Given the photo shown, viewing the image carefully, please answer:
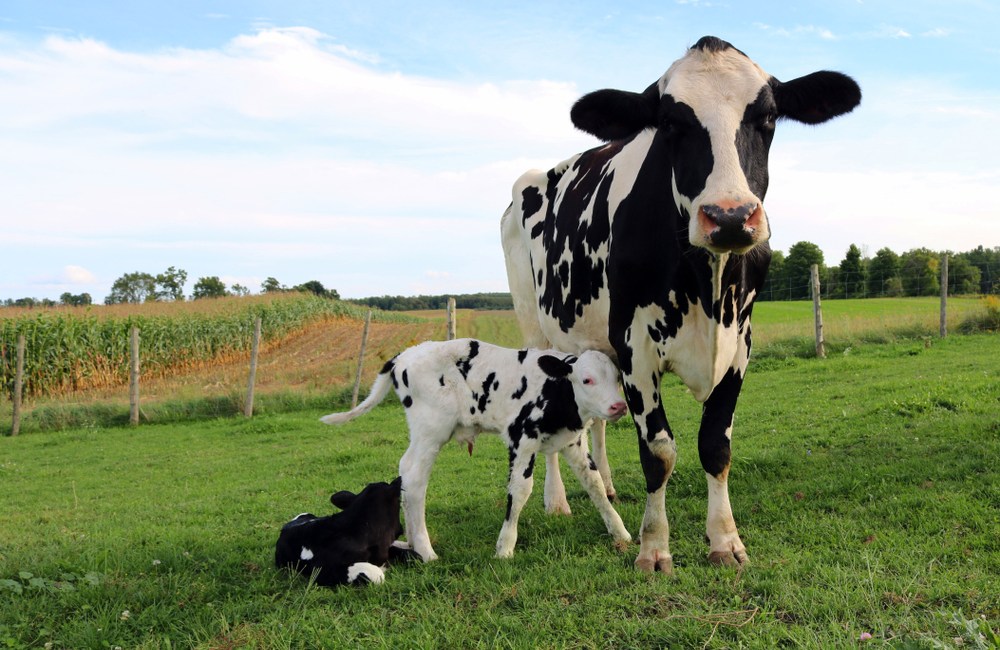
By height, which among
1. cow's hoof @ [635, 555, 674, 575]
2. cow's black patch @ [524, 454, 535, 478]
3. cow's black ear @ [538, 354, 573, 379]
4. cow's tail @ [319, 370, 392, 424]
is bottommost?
cow's hoof @ [635, 555, 674, 575]

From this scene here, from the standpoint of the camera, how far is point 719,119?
4.21 meters

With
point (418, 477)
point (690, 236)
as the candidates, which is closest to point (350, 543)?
point (418, 477)

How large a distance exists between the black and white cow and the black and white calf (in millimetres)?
455

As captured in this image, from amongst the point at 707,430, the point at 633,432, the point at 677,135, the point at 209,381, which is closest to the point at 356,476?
the point at 633,432

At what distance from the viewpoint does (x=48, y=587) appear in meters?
5.09

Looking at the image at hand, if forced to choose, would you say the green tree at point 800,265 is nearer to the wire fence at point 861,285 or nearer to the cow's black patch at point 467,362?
the wire fence at point 861,285

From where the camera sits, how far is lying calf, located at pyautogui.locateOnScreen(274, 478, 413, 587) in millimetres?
5125

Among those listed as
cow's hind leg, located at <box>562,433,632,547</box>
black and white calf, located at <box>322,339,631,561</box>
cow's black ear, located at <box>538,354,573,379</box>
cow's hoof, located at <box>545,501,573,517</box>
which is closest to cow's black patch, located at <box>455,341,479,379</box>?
black and white calf, located at <box>322,339,631,561</box>

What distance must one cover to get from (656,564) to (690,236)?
2.18m

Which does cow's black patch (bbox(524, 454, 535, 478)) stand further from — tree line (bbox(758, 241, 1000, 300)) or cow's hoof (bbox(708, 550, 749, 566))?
tree line (bbox(758, 241, 1000, 300))

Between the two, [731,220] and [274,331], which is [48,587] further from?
[274,331]

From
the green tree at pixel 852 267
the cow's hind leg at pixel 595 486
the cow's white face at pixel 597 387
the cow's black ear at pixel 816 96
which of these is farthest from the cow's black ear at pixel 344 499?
the green tree at pixel 852 267

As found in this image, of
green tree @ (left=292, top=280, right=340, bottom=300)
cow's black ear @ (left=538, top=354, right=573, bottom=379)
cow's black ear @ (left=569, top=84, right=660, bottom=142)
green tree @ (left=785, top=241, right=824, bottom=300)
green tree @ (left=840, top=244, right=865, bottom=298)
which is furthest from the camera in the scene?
green tree @ (left=840, top=244, right=865, bottom=298)

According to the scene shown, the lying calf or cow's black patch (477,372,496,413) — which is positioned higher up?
cow's black patch (477,372,496,413)
